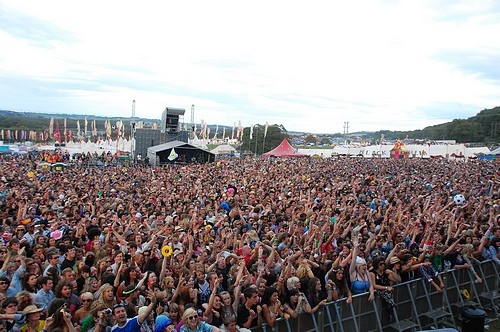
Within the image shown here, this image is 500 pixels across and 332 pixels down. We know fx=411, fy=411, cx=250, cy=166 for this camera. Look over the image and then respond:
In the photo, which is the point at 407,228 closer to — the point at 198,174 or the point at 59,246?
the point at 59,246

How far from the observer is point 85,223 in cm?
904

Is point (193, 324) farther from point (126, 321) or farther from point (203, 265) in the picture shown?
point (203, 265)

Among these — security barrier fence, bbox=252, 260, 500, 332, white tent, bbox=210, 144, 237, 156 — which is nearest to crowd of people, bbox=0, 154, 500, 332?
security barrier fence, bbox=252, 260, 500, 332

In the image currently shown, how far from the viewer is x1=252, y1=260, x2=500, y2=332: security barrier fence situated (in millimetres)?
5458

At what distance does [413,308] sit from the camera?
6.50m

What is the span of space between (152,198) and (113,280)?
9040mm

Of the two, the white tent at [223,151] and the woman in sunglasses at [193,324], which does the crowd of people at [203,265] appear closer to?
the woman in sunglasses at [193,324]

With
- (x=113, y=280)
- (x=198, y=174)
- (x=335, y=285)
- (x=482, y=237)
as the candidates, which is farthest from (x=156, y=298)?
(x=198, y=174)

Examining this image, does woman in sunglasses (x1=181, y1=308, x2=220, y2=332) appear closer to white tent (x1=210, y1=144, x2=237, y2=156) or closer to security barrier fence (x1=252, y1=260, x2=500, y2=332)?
security barrier fence (x1=252, y1=260, x2=500, y2=332)

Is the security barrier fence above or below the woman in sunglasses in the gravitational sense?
below

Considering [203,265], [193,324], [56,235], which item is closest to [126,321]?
[193,324]

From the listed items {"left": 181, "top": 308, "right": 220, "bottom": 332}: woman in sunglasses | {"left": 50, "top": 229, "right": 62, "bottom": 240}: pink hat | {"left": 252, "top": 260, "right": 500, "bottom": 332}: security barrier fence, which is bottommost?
{"left": 252, "top": 260, "right": 500, "bottom": 332}: security barrier fence

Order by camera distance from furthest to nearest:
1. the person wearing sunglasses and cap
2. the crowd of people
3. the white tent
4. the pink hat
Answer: the white tent, the pink hat, the crowd of people, the person wearing sunglasses and cap

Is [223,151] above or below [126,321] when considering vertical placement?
below
